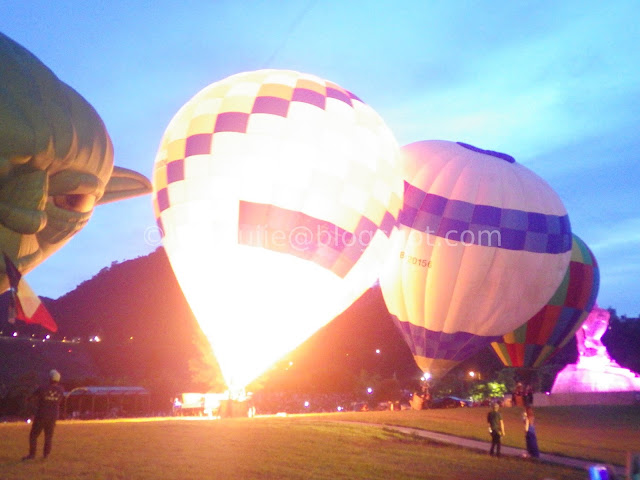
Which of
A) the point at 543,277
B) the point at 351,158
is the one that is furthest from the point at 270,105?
the point at 543,277

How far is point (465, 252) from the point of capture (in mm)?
21844

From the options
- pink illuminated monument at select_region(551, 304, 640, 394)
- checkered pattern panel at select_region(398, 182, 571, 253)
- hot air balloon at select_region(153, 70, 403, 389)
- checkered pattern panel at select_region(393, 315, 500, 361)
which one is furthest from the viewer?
pink illuminated monument at select_region(551, 304, 640, 394)

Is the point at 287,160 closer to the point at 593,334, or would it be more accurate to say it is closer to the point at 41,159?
the point at 41,159

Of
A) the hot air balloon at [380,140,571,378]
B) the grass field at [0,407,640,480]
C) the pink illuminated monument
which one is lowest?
the grass field at [0,407,640,480]

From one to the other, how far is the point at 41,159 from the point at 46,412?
4007mm

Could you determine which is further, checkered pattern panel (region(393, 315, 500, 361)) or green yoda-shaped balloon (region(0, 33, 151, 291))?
checkered pattern panel (region(393, 315, 500, 361))

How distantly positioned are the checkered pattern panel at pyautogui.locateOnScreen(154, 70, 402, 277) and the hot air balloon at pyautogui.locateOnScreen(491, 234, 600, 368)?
15.0 m

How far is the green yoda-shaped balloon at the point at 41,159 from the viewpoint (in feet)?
16.5

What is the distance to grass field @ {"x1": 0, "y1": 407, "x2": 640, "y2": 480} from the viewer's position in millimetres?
8102

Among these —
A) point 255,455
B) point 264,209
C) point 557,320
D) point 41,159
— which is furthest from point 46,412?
point 557,320

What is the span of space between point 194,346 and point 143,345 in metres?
5.09

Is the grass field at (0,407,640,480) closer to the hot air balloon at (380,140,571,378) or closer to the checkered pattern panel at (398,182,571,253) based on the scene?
the hot air balloon at (380,140,571,378)

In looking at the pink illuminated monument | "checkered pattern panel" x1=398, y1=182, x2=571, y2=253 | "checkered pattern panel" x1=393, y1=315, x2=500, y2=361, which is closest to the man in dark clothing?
"checkered pattern panel" x1=398, y1=182, x2=571, y2=253

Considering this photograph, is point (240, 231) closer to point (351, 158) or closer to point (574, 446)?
point (351, 158)
